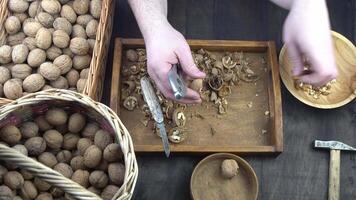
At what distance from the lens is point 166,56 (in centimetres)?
95

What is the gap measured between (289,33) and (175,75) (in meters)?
0.21

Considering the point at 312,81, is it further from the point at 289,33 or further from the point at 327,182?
the point at 327,182

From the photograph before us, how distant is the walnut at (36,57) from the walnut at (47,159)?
7.9 inches

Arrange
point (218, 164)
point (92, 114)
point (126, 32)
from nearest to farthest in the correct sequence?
point (92, 114), point (218, 164), point (126, 32)

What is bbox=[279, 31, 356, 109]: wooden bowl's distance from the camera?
117 cm

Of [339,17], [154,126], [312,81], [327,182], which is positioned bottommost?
[327,182]

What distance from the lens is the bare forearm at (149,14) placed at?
100 cm

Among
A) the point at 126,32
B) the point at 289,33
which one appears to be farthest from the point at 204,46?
the point at 289,33

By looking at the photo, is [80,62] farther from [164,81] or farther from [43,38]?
[164,81]

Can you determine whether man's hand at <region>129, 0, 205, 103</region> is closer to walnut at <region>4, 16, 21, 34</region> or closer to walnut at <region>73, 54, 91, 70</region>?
walnut at <region>73, 54, 91, 70</region>

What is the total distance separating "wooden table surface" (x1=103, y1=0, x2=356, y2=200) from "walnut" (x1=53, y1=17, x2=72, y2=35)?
13 cm

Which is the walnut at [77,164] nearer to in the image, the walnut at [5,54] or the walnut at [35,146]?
the walnut at [35,146]

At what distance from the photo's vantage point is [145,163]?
1.16 metres

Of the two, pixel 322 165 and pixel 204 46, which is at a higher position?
pixel 204 46
